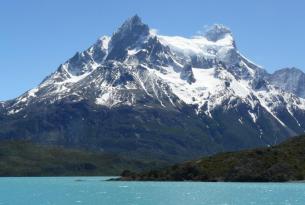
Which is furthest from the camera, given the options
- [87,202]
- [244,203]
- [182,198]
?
[182,198]

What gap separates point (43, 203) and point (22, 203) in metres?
5.89

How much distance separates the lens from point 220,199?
17262 centimetres

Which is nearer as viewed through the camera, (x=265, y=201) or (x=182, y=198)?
(x=265, y=201)

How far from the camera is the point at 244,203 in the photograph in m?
157

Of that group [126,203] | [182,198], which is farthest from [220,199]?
[126,203]

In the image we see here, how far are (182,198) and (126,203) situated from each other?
24119 mm

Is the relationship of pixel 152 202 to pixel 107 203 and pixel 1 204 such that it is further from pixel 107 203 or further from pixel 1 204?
pixel 1 204

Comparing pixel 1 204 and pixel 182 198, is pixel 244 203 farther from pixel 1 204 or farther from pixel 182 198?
pixel 1 204

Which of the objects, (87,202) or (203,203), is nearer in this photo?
(203,203)

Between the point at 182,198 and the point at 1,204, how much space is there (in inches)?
2024

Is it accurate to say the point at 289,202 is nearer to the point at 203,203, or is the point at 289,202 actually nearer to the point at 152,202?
the point at 203,203

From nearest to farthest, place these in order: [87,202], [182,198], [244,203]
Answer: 1. [244,203]
2. [87,202]
3. [182,198]

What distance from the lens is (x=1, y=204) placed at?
160875mm

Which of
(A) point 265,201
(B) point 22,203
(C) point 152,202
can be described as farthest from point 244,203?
(B) point 22,203
